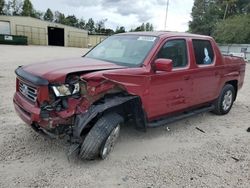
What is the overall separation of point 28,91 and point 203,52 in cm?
350

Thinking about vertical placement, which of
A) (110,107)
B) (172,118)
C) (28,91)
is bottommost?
(172,118)

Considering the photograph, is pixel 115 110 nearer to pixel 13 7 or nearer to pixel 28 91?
pixel 28 91

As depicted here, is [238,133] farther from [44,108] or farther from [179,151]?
[44,108]

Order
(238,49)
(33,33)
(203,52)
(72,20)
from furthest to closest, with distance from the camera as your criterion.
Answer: (72,20)
(33,33)
(238,49)
(203,52)

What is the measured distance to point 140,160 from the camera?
3.97m

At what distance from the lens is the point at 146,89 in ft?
13.5

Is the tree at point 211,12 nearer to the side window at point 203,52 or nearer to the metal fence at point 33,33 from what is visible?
the metal fence at point 33,33

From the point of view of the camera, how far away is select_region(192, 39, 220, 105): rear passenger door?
517 centimetres

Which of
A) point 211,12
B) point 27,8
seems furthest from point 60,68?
point 27,8

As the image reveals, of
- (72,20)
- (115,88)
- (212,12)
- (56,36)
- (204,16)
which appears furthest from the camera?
(72,20)

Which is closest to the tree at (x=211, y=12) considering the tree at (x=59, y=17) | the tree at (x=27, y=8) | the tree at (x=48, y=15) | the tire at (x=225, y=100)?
the tree at (x=27, y=8)

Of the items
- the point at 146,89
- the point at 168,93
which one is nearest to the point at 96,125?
the point at 146,89

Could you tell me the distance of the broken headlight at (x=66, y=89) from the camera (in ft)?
11.2

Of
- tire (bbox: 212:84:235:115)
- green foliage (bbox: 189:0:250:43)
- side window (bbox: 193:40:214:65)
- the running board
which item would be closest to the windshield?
the running board
